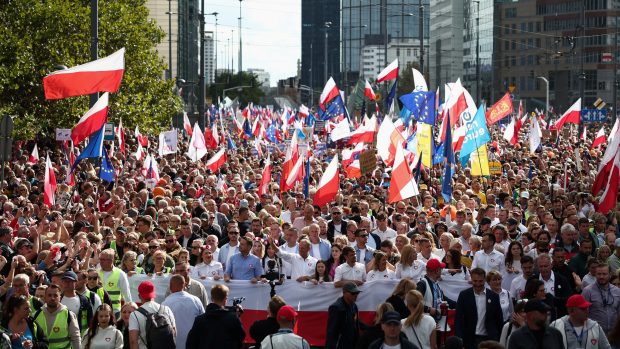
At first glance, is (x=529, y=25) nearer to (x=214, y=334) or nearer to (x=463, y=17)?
(x=463, y=17)

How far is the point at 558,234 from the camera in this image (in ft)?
51.6

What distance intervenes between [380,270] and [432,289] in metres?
1.30

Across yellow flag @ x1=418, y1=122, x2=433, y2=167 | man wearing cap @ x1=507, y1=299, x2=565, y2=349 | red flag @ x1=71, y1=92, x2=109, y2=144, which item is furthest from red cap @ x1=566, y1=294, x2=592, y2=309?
yellow flag @ x1=418, y1=122, x2=433, y2=167

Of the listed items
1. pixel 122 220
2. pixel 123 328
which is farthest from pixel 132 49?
pixel 123 328

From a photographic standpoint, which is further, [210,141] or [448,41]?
[448,41]

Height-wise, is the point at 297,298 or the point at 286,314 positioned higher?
the point at 286,314

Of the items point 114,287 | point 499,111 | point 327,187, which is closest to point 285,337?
point 114,287

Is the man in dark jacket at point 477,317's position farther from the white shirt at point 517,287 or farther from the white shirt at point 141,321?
the white shirt at point 141,321

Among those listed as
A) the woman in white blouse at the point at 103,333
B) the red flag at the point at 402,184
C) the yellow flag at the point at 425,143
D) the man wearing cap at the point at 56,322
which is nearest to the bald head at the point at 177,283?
the woman in white blouse at the point at 103,333

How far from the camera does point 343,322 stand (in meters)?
11.0

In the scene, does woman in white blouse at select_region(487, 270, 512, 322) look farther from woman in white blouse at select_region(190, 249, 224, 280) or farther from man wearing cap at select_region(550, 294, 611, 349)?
woman in white blouse at select_region(190, 249, 224, 280)

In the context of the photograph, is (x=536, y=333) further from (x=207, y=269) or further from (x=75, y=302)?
(x=207, y=269)

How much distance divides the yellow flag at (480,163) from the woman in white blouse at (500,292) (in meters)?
11.3

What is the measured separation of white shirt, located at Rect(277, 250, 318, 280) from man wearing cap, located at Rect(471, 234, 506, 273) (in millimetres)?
1744
